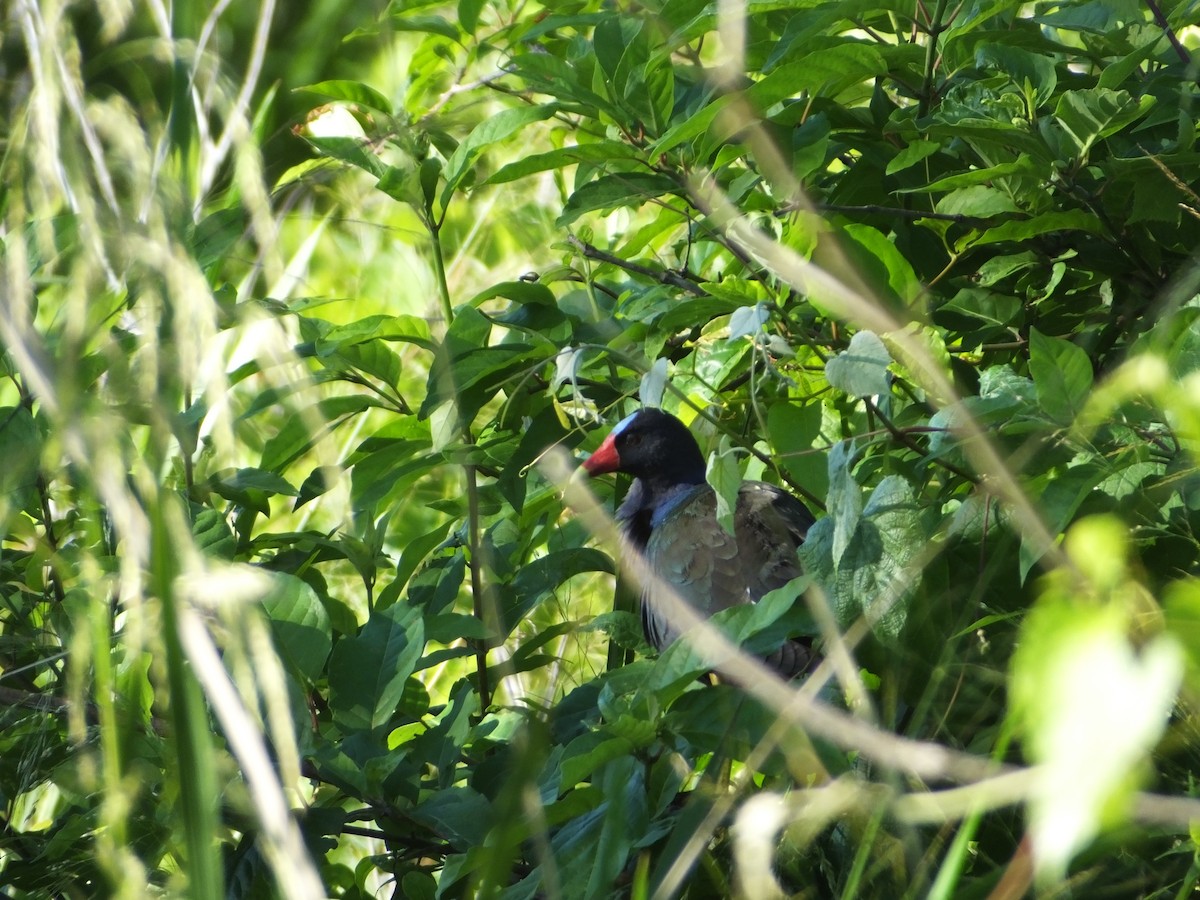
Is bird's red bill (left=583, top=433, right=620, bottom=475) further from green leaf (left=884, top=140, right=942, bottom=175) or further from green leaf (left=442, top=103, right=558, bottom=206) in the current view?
green leaf (left=884, top=140, right=942, bottom=175)

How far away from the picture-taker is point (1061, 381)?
100 centimetres

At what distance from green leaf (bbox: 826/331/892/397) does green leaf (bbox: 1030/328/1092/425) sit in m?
0.12

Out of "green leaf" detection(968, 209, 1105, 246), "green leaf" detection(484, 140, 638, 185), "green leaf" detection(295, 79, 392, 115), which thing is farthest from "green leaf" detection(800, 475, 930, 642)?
"green leaf" detection(295, 79, 392, 115)

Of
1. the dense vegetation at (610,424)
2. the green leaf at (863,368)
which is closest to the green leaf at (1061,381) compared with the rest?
the dense vegetation at (610,424)

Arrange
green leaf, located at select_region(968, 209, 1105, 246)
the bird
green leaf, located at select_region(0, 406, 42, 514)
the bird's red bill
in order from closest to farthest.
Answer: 1. green leaf, located at select_region(0, 406, 42, 514)
2. green leaf, located at select_region(968, 209, 1105, 246)
3. the bird
4. the bird's red bill

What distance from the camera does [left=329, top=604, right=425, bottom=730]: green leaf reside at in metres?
1.22

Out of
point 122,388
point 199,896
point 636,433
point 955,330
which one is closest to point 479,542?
point 122,388

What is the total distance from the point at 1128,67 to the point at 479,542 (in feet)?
2.66

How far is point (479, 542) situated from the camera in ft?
4.55

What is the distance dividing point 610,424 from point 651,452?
1.16 m

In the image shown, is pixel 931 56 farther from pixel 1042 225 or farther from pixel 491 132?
pixel 491 132

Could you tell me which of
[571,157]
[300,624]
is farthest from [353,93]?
[300,624]

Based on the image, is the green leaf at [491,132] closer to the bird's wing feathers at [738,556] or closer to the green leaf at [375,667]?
the green leaf at [375,667]

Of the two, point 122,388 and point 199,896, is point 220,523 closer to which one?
point 122,388
